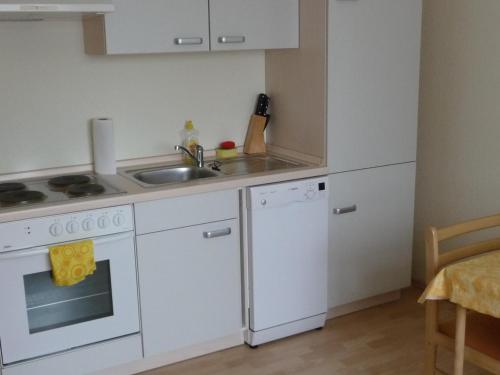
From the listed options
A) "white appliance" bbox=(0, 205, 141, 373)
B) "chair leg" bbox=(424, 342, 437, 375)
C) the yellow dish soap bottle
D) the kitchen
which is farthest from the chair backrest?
the yellow dish soap bottle

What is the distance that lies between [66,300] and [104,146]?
0.75 meters

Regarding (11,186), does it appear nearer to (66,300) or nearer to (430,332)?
(66,300)

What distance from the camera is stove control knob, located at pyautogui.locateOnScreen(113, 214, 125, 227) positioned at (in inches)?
Answer: 106

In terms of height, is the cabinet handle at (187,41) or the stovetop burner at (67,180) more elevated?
the cabinet handle at (187,41)

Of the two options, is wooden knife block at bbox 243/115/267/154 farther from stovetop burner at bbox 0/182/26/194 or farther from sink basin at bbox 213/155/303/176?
stovetop burner at bbox 0/182/26/194

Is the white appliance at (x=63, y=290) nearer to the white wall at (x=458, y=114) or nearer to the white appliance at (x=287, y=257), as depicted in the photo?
the white appliance at (x=287, y=257)

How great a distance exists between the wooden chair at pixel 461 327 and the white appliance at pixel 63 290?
1218 mm

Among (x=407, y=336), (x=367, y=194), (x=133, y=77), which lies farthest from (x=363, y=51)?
(x=407, y=336)

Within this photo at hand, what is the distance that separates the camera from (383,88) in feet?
10.7

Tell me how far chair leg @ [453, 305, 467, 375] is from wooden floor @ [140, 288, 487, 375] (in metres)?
0.81

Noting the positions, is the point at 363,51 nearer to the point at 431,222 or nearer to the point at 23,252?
the point at 431,222

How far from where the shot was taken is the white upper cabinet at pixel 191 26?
279cm

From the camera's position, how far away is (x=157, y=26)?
2.87 meters

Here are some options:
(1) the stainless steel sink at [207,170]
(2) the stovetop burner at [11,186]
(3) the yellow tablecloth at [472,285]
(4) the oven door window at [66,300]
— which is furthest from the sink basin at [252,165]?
(3) the yellow tablecloth at [472,285]
